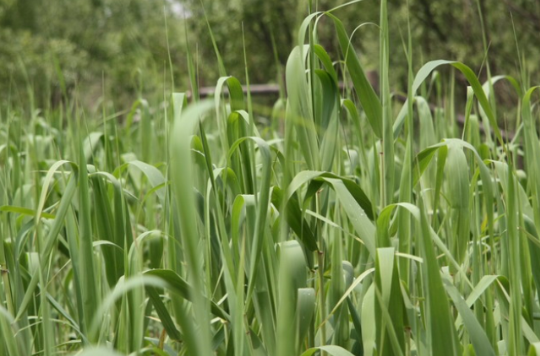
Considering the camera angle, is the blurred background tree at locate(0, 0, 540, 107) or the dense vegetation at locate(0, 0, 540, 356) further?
the blurred background tree at locate(0, 0, 540, 107)

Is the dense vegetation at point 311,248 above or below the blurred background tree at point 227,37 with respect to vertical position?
below

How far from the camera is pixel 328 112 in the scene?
85 centimetres

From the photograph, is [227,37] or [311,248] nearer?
[311,248]

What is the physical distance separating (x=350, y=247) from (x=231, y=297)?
352 mm

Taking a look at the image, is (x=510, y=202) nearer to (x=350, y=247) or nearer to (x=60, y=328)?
(x=350, y=247)

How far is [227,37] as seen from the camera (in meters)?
9.40

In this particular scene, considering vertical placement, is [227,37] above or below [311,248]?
above

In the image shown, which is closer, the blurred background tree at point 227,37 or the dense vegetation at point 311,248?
the dense vegetation at point 311,248

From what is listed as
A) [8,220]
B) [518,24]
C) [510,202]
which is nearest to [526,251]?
[510,202]

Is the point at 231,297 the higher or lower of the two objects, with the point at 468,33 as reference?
lower

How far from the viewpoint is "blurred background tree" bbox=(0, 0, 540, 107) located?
6.26 metres

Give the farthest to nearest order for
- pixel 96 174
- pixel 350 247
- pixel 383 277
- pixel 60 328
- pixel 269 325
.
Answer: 1. pixel 60 328
2. pixel 350 247
3. pixel 96 174
4. pixel 269 325
5. pixel 383 277

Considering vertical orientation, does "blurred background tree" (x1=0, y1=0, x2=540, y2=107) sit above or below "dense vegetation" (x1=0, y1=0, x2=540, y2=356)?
above

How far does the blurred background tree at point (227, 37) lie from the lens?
6.26 metres
